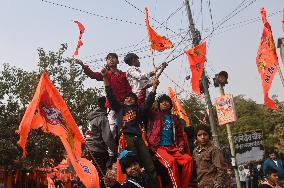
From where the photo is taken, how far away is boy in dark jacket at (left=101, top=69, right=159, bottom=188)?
21.7ft

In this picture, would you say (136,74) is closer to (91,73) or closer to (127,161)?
(91,73)


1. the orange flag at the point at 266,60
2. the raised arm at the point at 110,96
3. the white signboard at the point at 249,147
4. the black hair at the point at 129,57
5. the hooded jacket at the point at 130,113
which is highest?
the orange flag at the point at 266,60

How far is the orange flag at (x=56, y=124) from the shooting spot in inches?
229

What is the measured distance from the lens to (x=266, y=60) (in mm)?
11398

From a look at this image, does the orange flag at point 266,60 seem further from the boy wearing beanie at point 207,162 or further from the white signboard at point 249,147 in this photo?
the boy wearing beanie at point 207,162

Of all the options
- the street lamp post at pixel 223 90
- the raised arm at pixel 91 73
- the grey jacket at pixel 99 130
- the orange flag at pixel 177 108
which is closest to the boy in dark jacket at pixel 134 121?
the grey jacket at pixel 99 130

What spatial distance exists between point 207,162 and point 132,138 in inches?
54.4

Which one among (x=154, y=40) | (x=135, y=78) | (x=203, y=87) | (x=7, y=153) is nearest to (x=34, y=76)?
(x=7, y=153)

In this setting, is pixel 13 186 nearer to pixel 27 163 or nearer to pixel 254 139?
pixel 27 163

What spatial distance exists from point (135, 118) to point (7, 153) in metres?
13.3

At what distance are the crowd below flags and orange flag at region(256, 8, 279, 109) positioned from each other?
3.61 m

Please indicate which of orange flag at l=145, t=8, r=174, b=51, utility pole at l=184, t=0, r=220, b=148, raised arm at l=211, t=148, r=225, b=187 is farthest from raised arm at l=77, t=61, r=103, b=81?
utility pole at l=184, t=0, r=220, b=148

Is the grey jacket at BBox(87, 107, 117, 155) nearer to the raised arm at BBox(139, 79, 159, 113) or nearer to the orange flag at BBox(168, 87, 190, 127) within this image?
the raised arm at BBox(139, 79, 159, 113)

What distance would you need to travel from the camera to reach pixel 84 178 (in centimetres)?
Answer: 568
